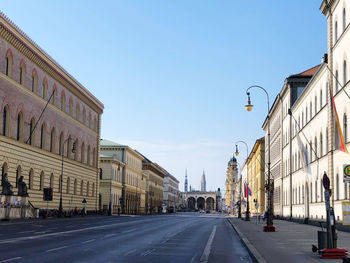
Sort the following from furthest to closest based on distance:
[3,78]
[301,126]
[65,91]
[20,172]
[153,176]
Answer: [153,176] → [65,91] → [301,126] → [20,172] → [3,78]

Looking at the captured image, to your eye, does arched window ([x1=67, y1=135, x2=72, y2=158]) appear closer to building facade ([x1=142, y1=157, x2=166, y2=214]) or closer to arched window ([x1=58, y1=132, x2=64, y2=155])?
arched window ([x1=58, y1=132, x2=64, y2=155])

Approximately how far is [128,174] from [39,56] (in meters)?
71.6

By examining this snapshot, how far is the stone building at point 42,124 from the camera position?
175 feet

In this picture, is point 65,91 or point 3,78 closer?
point 3,78

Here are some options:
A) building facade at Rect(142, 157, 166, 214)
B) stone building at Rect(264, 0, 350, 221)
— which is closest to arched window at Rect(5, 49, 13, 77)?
stone building at Rect(264, 0, 350, 221)

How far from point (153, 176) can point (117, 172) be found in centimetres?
6267

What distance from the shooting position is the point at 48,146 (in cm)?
6688

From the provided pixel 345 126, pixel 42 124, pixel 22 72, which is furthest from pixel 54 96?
pixel 345 126

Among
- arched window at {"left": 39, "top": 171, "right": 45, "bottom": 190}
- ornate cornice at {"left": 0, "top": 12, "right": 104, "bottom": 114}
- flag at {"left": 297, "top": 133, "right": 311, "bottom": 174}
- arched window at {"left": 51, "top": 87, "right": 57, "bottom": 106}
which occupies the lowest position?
arched window at {"left": 39, "top": 171, "right": 45, "bottom": 190}

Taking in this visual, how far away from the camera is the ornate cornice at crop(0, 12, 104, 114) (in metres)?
51.8

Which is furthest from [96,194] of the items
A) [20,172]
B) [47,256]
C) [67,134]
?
[47,256]

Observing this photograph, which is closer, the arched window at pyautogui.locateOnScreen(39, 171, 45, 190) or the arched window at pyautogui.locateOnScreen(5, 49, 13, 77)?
the arched window at pyautogui.locateOnScreen(5, 49, 13, 77)

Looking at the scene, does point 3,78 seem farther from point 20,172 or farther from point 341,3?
point 341,3

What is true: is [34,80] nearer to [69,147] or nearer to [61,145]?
[61,145]
